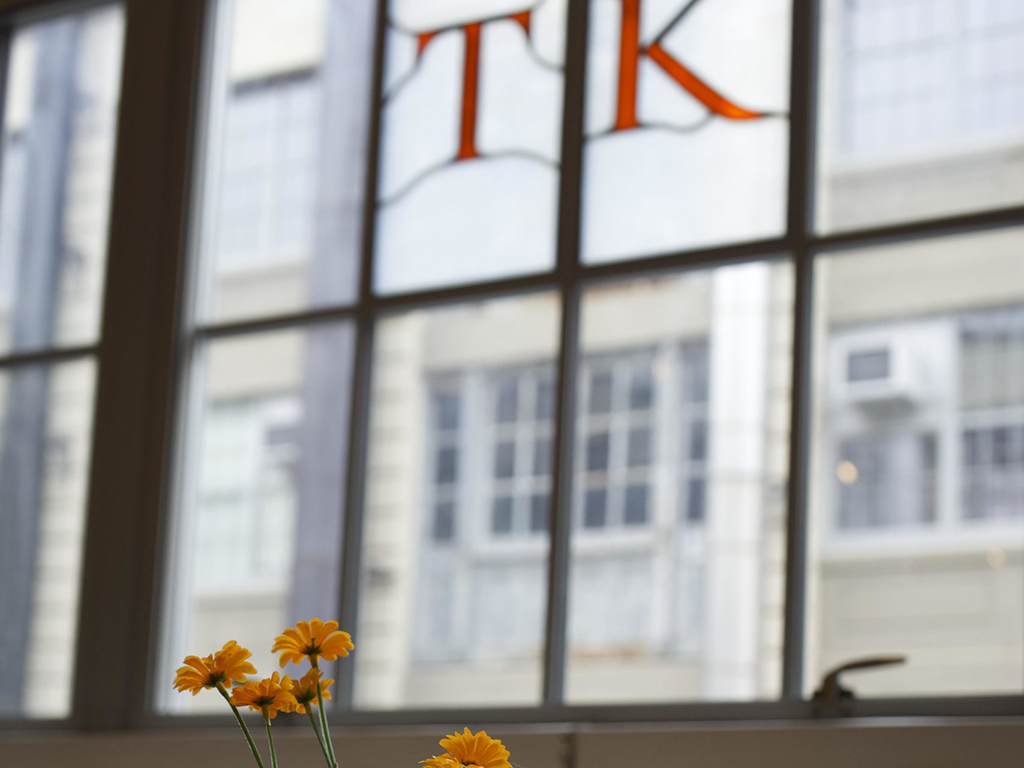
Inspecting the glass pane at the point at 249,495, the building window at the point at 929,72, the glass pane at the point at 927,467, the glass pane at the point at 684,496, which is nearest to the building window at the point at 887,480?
the glass pane at the point at 927,467

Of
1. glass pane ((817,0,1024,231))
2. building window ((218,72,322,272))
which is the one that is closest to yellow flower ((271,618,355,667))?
building window ((218,72,322,272))

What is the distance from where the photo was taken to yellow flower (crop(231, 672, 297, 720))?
1.07 m

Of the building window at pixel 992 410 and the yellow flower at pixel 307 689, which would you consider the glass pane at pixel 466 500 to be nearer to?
the building window at pixel 992 410

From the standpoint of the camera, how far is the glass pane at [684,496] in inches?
337

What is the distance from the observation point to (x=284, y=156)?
260 inches

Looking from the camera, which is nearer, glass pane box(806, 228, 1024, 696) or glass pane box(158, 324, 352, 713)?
glass pane box(806, 228, 1024, 696)

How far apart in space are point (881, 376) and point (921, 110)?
1570 millimetres

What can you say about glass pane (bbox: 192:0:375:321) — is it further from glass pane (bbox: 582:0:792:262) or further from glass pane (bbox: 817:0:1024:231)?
glass pane (bbox: 817:0:1024:231)

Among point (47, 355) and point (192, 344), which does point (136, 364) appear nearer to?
point (192, 344)

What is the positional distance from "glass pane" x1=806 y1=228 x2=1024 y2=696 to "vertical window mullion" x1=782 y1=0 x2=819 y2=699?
627cm

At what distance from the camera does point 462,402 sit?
9555 mm

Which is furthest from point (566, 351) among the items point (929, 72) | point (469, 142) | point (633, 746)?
point (929, 72)

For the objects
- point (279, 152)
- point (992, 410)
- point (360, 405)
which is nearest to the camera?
point (360, 405)

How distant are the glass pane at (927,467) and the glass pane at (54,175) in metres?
5.92
